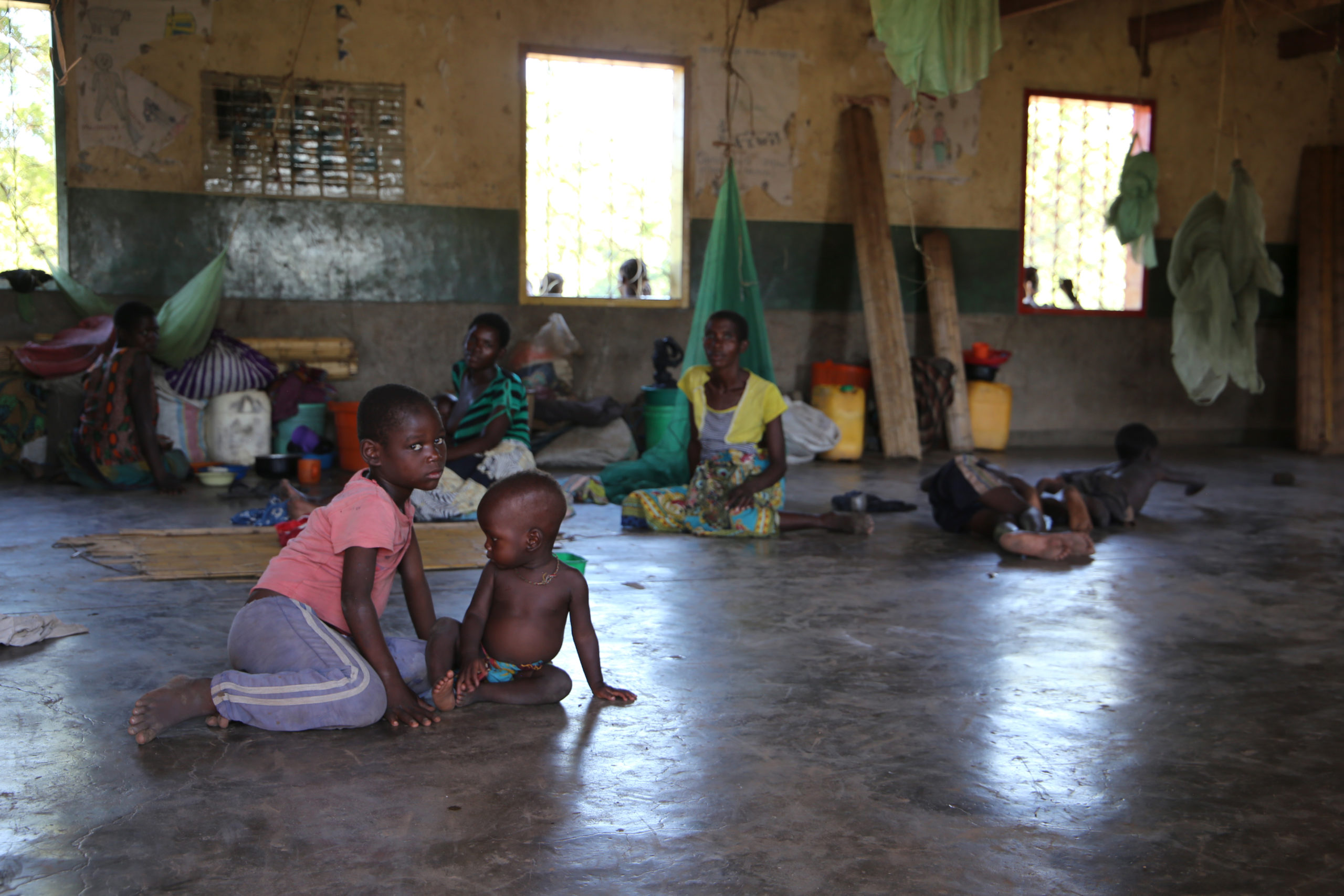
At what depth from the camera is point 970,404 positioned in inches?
294

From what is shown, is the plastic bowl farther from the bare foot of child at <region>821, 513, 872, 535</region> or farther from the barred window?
the bare foot of child at <region>821, 513, 872, 535</region>

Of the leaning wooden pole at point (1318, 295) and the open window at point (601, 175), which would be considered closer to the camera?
the open window at point (601, 175)

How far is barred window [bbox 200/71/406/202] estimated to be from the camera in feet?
20.0

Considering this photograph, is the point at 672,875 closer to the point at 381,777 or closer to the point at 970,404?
the point at 381,777

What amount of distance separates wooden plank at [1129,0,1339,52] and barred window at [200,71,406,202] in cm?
514

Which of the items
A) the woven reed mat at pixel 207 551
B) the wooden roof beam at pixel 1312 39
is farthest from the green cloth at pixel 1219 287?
the woven reed mat at pixel 207 551

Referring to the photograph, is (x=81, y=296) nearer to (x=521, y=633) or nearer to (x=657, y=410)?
(x=657, y=410)

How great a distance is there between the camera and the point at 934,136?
7461mm

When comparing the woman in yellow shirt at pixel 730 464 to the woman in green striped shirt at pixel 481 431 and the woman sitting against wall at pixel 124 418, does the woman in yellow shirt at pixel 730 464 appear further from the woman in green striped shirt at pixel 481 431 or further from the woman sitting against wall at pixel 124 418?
the woman sitting against wall at pixel 124 418

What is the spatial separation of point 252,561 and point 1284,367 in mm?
7986

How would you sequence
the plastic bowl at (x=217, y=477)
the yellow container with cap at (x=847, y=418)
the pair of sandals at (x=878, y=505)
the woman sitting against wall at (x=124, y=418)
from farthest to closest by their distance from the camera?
the yellow container with cap at (x=847, y=418) → the plastic bowl at (x=217, y=477) → the woman sitting against wall at (x=124, y=418) → the pair of sandals at (x=878, y=505)

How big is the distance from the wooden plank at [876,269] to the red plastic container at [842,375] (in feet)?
0.26

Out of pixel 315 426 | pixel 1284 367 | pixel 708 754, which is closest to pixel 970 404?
pixel 1284 367

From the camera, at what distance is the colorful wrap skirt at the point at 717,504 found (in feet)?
13.5
